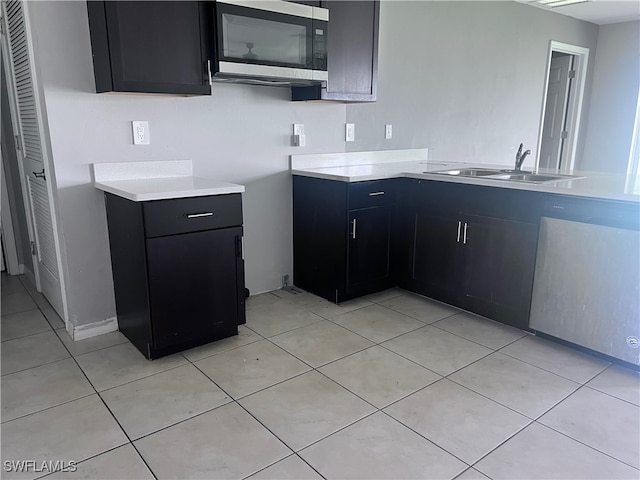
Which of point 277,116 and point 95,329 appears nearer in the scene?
point 95,329

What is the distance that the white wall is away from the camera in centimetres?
226

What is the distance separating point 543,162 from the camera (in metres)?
5.68

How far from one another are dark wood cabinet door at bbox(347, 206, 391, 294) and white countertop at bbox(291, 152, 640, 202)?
0.24 metres

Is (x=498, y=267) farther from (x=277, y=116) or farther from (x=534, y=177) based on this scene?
(x=277, y=116)

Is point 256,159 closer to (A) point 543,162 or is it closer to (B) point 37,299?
(B) point 37,299

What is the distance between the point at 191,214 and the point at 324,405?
1068 millimetres

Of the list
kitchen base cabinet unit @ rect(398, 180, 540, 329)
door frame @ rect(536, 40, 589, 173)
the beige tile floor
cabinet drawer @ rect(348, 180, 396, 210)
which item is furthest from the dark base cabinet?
door frame @ rect(536, 40, 589, 173)

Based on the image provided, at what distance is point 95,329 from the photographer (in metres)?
2.58

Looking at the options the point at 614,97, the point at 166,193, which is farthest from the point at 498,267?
the point at 614,97

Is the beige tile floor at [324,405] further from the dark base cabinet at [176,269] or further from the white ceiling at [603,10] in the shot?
the white ceiling at [603,10]

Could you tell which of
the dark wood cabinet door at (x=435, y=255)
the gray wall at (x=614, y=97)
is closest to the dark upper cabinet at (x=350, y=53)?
the dark wood cabinet door at (x=435, y=255)

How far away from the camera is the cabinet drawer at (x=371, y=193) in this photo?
2.82 metres

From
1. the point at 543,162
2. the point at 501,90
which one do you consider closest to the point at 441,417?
the point at 501,90

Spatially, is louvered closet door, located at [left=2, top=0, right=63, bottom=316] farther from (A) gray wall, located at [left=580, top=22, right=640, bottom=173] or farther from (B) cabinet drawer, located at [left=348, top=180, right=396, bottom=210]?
(A) gray wall, located at [left=580, top=22, right=640, bottom=173]
